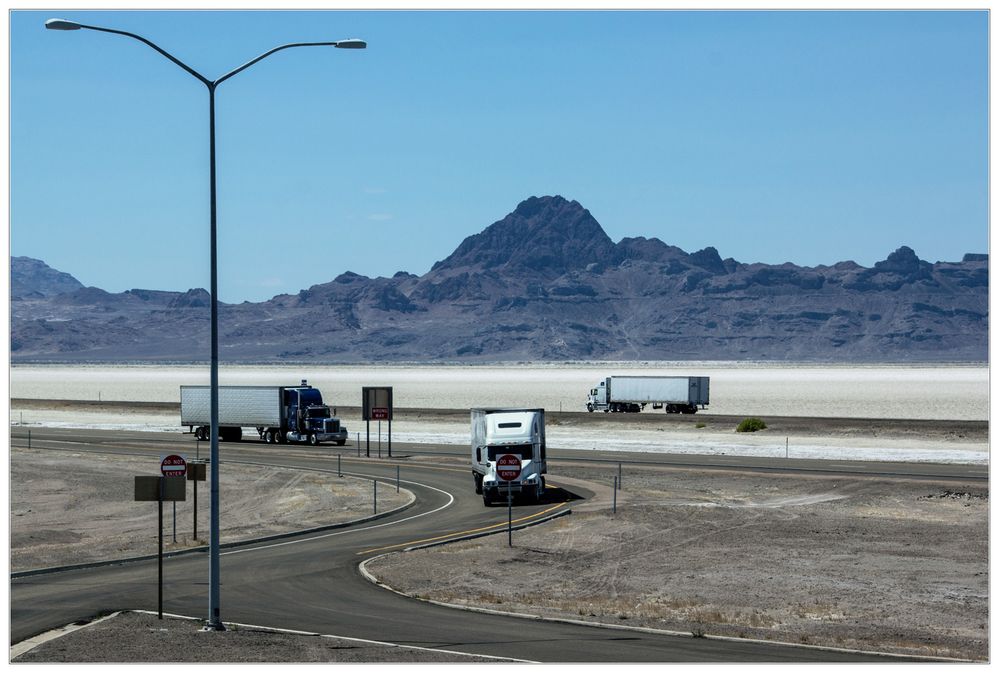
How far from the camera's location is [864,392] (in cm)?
15688

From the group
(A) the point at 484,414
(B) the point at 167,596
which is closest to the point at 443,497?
(A) the point at 484,414

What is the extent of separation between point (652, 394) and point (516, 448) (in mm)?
64609

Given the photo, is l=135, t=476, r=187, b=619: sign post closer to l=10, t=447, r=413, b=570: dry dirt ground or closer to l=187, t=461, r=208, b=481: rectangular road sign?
l=10, t=447, r=413, b=570: dry dirt ground

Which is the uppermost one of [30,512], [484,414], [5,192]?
[5,192]

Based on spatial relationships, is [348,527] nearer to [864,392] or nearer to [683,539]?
[683,539]

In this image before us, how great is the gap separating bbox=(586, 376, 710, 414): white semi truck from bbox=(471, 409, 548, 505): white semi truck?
205ft

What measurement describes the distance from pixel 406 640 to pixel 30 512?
29.6 m

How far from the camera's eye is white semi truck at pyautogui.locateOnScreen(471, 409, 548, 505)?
4691 cm

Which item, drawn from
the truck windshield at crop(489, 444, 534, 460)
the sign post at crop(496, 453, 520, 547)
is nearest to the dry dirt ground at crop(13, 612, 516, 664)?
the sign post at crop(496, 453, 520, 547)

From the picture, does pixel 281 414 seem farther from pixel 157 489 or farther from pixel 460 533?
pixel 157 489

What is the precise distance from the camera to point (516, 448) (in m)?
47.1

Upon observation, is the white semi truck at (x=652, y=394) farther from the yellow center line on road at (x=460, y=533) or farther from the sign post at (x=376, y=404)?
the yellow center line on road at (x=460, y=533)

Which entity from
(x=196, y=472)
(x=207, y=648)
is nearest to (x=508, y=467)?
(x=196, y=472)

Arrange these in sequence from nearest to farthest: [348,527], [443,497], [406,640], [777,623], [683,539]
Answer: [406,640], [777,623], [683,539], [348,527], [443,497]
